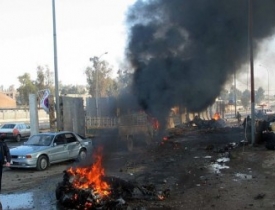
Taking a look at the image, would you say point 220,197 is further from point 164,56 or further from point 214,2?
point 214,2

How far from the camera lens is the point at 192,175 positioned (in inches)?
425

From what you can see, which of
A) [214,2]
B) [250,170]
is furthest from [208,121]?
[250,170]

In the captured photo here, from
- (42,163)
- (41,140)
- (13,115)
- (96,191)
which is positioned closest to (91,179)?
(96,191)

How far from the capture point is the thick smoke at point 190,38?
71.1 ft

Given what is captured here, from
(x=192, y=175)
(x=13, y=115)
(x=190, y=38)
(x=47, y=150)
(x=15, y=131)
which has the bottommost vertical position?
(x=192, y=175)

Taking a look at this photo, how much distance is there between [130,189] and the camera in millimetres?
8195

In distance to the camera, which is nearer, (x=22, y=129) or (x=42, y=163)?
(x=42, y=163)

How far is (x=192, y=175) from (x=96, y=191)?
4103 millimetres

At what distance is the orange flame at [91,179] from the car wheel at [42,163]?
488 centimetres

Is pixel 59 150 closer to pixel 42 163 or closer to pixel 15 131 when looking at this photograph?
pixel 42 163

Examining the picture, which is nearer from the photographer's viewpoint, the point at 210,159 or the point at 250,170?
the point at 250,170

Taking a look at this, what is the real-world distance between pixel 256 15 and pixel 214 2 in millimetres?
2590

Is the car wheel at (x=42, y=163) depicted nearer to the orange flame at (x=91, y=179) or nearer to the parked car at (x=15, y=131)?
the orange flame at (x=91, y=179)

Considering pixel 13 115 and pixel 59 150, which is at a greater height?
pixel 13 115
